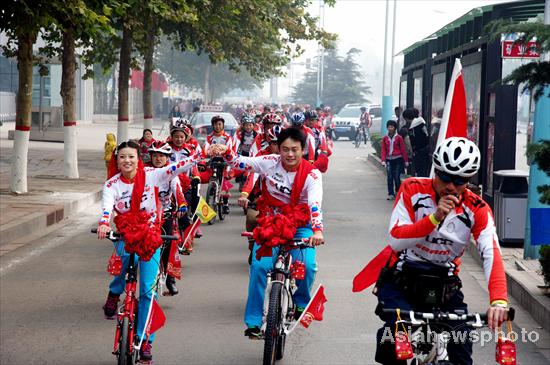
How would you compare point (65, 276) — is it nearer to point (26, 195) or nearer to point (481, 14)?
point (26, 195)

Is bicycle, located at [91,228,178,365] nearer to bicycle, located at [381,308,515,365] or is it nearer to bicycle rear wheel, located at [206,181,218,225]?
bicycle, located at [381,308,515,365]

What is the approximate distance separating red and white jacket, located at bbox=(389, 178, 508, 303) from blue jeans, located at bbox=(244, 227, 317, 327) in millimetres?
2300

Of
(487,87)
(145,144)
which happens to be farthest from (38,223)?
(487,87)

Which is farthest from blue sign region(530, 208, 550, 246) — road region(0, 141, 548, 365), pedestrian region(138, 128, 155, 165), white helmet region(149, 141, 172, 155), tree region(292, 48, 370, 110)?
tree region(292, 48, 370, 110)

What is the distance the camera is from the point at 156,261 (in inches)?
328

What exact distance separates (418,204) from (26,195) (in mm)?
15191

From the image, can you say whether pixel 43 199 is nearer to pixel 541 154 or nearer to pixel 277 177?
pixel 277 177

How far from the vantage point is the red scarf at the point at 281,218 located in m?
8.06

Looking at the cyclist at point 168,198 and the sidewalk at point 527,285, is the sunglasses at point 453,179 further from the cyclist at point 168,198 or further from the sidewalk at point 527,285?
the cyclist at point 168,198

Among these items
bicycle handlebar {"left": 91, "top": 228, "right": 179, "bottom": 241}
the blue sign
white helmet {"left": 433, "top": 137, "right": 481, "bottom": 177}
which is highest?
white helmet {"left": 433, "top": 137, "right": 481, "bottom": 177}

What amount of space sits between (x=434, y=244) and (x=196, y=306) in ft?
16.8

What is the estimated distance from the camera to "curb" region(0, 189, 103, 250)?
49.6 ft

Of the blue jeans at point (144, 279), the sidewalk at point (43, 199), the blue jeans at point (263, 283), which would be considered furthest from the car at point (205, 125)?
the blue jeans at point (144, 279)

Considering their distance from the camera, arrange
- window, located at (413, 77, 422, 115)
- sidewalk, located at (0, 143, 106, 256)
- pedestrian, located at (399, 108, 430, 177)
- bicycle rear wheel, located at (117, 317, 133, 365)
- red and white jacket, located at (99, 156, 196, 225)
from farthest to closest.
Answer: window, located at (413, 77, 422, 115)
pedestrian, located at (399, 108, 430, 177)
sidewalk, located at (0, 143, 106, 256)
red and white jacket, located at (99, 156, 196, 225)
bicycle rear wheel, located at (117, 317, 133, 365)
